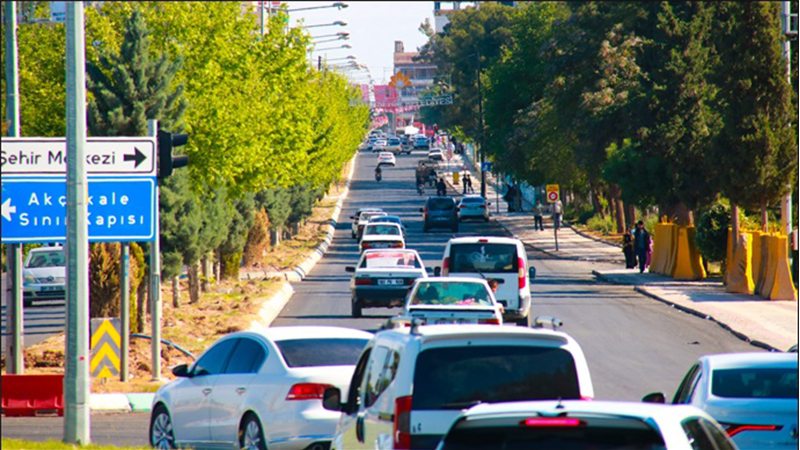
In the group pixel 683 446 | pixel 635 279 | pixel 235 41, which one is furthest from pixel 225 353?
pixel 635 279

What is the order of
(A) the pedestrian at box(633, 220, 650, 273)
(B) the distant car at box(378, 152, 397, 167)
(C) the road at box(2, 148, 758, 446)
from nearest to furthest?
(C) the road at box(2, 148, 758, 446) → (A) the pedestrian at box(633, 220, 650, 273) → (B) the distant car at box(378, 152, 397, 167)

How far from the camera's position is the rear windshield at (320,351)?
1279 cm

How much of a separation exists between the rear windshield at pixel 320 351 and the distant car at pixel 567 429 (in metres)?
6.47

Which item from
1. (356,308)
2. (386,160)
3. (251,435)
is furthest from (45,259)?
(386,160)

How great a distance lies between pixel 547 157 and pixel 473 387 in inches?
2318

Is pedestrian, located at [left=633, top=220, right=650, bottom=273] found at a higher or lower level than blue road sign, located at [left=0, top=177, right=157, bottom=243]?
lower

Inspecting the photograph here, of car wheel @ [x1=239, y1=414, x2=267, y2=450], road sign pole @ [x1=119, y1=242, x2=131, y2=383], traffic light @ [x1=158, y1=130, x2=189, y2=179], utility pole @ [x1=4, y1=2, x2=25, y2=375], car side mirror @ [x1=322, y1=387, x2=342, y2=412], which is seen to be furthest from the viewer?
road sign pole @ [x1=119, y1=242, x2=131, y2=383]

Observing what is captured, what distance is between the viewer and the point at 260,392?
12539 mm

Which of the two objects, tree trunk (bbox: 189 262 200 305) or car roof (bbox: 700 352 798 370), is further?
tree trunk (bbox: 189 262 200 305)

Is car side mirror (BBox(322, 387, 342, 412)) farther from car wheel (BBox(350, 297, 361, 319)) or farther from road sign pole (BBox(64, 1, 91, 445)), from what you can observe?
car wheel (BBox(350, 297, 361, 319))

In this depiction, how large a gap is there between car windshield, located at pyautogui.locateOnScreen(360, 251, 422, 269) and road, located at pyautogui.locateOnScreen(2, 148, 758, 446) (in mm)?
1287

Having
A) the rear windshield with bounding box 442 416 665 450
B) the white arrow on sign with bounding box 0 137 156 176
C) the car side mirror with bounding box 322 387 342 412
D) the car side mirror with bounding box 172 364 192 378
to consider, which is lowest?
the car side mirror with bounding box 172 364 192 378

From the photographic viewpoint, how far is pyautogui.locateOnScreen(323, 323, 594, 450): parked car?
351 inches

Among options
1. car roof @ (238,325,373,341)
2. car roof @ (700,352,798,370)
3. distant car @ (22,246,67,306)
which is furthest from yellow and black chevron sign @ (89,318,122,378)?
distant car @ (22,246,67,306)
